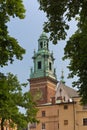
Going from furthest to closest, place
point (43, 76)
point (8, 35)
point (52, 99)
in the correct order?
point (43, 76)
point (52, 99)
point (8, 35)

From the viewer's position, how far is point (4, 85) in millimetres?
29797

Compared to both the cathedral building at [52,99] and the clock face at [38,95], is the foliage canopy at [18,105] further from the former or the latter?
the clock face at [38,95]

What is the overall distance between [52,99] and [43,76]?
65.2 feet

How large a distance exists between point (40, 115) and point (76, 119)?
12.4 m

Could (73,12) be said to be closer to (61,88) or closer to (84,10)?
(84,10)

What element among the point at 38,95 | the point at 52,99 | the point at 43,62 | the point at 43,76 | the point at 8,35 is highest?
the point at 43,62

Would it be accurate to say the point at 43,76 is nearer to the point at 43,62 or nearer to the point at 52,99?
the point at 43,62

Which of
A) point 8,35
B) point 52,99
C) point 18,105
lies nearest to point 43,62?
point 52,99

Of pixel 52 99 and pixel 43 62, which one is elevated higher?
pixel 43 62

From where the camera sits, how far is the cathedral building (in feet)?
Result: 311

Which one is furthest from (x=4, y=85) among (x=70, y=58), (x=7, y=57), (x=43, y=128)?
(x=43, y=128)

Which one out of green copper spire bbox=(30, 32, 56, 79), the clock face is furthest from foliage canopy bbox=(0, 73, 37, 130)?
green copper spire bbox=(30, 32, 56, 79)

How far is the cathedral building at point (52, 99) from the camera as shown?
94750mm

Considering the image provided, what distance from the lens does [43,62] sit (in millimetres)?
130375
